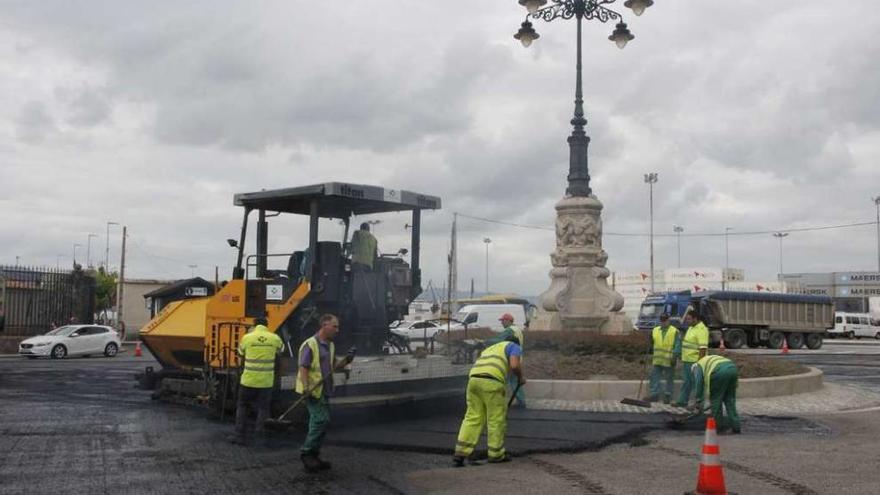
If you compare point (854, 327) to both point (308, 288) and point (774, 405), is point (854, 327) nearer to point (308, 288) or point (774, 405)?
point (774, 405)

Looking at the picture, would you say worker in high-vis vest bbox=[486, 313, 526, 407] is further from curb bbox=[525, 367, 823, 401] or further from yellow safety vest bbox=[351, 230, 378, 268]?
yellow safety vest bbox=[351, 230, 378, 268]

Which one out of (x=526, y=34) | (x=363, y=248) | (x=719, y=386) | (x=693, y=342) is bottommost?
(x=719, y=386)

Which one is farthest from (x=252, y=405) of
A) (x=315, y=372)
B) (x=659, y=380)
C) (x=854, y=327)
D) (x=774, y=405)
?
(x=854, y=327)

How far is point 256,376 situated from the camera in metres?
9.52

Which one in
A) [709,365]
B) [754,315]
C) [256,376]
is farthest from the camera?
[754,315]

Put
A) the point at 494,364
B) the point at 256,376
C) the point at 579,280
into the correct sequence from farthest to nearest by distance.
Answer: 1. the point at 579,280
2. the point at 256,376
3. the point at 494,364

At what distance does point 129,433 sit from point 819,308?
34.3 meters

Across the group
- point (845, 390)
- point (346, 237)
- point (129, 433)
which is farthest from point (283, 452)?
point (845, 390)

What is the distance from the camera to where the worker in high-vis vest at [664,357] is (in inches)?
503

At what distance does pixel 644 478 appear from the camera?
7.46 m

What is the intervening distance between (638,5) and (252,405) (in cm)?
1110

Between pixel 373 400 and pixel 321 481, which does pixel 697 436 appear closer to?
pixel 373 400

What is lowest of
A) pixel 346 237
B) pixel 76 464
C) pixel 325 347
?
pixel 76 464

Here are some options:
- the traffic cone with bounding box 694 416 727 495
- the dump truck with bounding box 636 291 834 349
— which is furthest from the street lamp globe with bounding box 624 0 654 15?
the dump truck with bounding box 636 291 834 349
